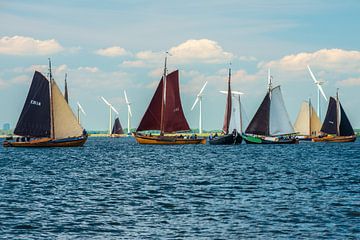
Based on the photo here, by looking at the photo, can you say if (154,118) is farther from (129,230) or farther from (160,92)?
(129,230)

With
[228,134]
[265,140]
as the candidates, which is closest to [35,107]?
[228,134]

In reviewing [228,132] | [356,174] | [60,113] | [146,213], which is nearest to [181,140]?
[228,132]

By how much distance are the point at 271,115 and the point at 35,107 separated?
5703 centimetres

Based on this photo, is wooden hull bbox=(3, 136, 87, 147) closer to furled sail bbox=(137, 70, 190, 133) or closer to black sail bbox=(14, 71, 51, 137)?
black sail bbox=(14, 71, 51, 137)

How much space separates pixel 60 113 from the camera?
120062 mm

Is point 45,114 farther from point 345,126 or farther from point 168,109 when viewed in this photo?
point 345,126

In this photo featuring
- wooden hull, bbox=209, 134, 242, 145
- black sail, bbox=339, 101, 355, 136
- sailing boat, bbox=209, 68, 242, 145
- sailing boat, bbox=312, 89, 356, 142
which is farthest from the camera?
black sail, bbox=339, 101, 355, 136

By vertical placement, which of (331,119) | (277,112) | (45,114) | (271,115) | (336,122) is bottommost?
(336,122)

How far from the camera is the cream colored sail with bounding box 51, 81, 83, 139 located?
120 metres

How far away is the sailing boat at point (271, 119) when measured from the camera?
149750mm

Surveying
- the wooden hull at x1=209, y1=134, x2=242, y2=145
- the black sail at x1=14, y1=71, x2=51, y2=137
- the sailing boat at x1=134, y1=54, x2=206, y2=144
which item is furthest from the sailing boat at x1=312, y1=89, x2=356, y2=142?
the black sail at x1=14, y1=71, x2=51, y2=137

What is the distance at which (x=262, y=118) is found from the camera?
150125 mm

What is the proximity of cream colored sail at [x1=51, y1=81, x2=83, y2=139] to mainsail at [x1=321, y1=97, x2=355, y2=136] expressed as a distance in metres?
79.2

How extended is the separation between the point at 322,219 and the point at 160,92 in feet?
334
